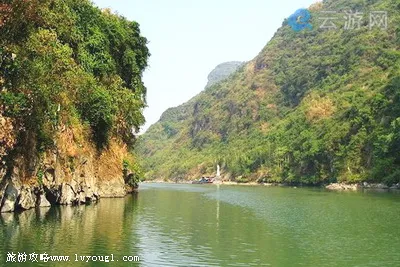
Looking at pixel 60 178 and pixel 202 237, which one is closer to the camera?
pixel 202 237

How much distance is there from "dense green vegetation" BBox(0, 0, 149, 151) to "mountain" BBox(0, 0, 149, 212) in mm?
74

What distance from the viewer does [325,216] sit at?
3916 cm

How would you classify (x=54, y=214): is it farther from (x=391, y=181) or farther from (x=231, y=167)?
(x=231, y=167)

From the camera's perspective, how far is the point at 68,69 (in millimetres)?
41875

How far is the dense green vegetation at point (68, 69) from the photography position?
31219 millimetres

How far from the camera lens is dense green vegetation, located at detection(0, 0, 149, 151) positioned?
3122 centimetres

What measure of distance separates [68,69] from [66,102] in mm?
2851

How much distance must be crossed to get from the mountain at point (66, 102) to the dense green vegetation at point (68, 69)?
0.07 meters

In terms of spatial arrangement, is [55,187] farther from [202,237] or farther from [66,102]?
[202,237]

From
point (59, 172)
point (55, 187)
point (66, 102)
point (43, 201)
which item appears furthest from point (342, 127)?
point (43, 201)

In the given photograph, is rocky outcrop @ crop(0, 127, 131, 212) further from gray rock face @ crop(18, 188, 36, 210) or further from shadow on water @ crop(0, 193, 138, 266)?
shadow on water @ crop(0, 193, 138, 266)

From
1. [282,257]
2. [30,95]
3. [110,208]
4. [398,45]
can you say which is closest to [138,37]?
[110,208]

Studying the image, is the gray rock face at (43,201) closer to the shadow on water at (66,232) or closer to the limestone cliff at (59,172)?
the limestone cliff at (59,172)

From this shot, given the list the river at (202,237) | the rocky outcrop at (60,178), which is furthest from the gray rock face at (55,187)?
the river at (202,237)
